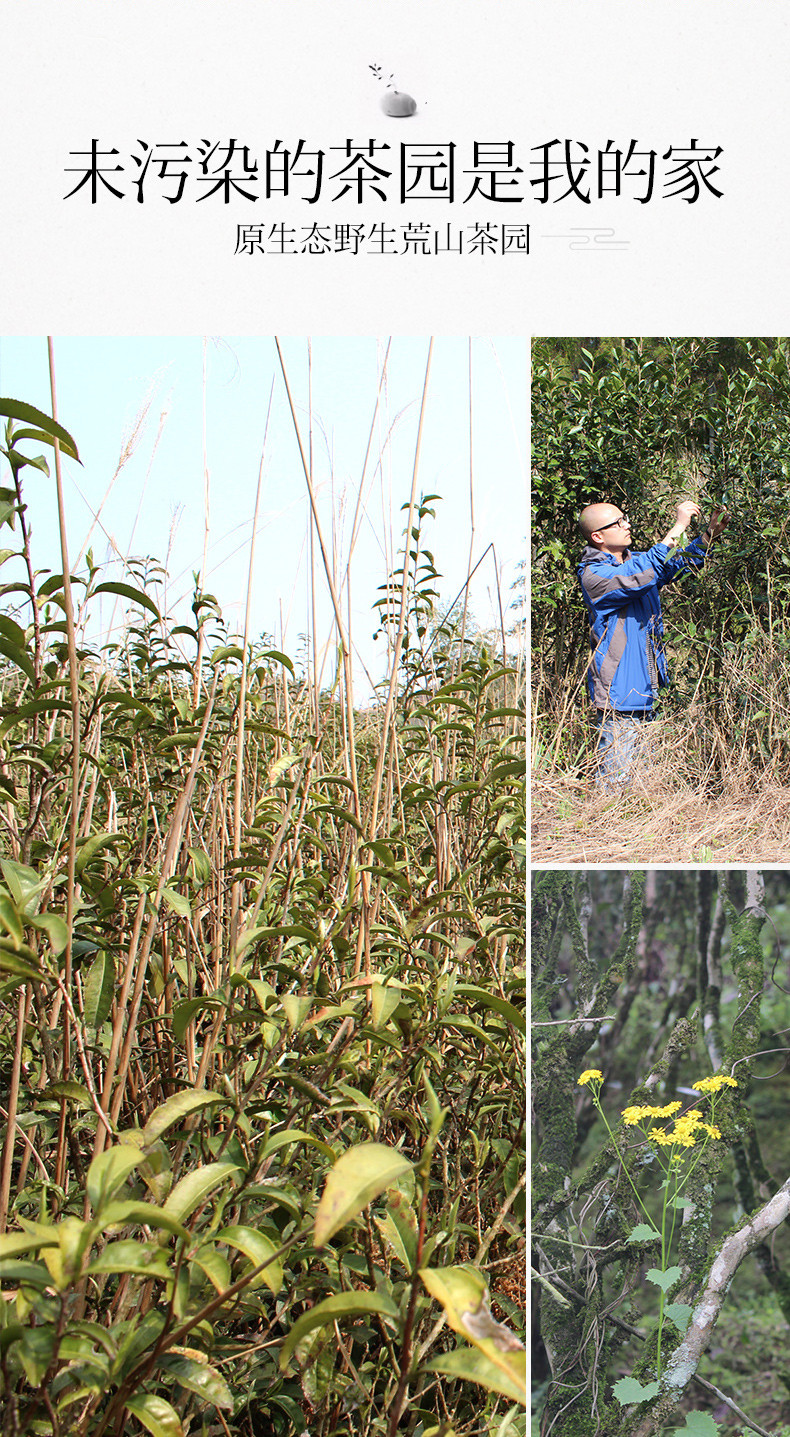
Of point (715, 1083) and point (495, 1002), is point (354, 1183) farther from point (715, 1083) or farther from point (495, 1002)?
point (715, 1083)

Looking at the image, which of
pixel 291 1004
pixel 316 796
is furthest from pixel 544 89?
pixel 291 1004

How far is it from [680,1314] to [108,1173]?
874 millimetres

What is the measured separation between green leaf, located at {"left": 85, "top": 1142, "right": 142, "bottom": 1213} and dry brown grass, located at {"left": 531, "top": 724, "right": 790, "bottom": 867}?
0.68 m

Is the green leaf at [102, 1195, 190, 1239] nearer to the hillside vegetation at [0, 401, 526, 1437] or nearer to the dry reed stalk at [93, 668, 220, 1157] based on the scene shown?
the hillside vegetation at [0, 401, 526, 1437]

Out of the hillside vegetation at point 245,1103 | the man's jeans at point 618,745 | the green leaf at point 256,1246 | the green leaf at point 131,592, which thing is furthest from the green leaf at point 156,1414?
the man's jeans at point 618,745

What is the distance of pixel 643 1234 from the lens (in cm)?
120

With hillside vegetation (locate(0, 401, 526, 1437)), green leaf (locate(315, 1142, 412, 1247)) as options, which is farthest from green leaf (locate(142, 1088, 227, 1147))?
green leaf (locate(315, 1142, 412, 1247))

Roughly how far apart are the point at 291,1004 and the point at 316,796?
38 cm

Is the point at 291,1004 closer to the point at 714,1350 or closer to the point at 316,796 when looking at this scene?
the point at 316,796

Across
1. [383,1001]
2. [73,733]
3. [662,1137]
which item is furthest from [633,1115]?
[73,733]

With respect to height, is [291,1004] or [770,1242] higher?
[291,1004]

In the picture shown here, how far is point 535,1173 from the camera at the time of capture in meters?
1.18

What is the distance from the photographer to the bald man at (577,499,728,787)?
1345mm

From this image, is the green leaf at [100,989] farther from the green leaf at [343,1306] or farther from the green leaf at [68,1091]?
the green leaf at [343,1306]
